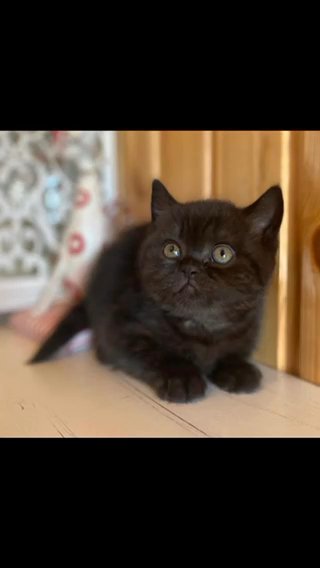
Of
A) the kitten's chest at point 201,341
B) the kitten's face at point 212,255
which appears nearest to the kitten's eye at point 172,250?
the kitten's face at point 212,255

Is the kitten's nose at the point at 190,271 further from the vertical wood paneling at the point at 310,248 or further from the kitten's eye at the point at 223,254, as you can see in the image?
the vertical wood paneling at the point at 310,248

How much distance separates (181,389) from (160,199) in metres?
0.37

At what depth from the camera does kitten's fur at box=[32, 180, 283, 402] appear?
908mm

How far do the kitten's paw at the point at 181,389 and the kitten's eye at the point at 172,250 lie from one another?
0.23 metres

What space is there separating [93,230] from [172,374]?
23.1 inches

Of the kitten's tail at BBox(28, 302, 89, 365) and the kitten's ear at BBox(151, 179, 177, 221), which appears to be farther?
the kitten's tail at BBox(28, 302, 89, 365)

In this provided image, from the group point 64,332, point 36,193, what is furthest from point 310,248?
point 36,193

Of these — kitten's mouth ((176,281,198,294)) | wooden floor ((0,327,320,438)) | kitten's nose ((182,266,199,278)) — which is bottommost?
wooden floor ((0,327,320,438))

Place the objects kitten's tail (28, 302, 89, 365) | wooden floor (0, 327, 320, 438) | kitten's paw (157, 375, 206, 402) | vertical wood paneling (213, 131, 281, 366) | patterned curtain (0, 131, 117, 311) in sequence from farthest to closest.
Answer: patterned curtain (0, 131, 117, 311) < kitten's tail (28, 302, 89, 365) < vertical wood paneling (213, 131, 281, 366) < kitten's paw (157, 375, 206, 402) < wooden floor (0, 327, 320, 438)

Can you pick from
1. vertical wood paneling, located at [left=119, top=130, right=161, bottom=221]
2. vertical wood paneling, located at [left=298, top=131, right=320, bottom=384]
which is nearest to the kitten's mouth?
vertical wood paneling, located at [left=298, top=131, right=320, bottom=384]

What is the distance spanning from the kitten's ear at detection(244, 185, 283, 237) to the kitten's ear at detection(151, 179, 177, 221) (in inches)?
6.2

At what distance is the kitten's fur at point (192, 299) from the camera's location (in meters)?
0.91

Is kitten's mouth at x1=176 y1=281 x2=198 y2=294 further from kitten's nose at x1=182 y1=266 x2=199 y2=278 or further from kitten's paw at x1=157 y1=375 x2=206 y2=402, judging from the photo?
kitten's paw at x1=157 y1=375 x2=206 y2=402
